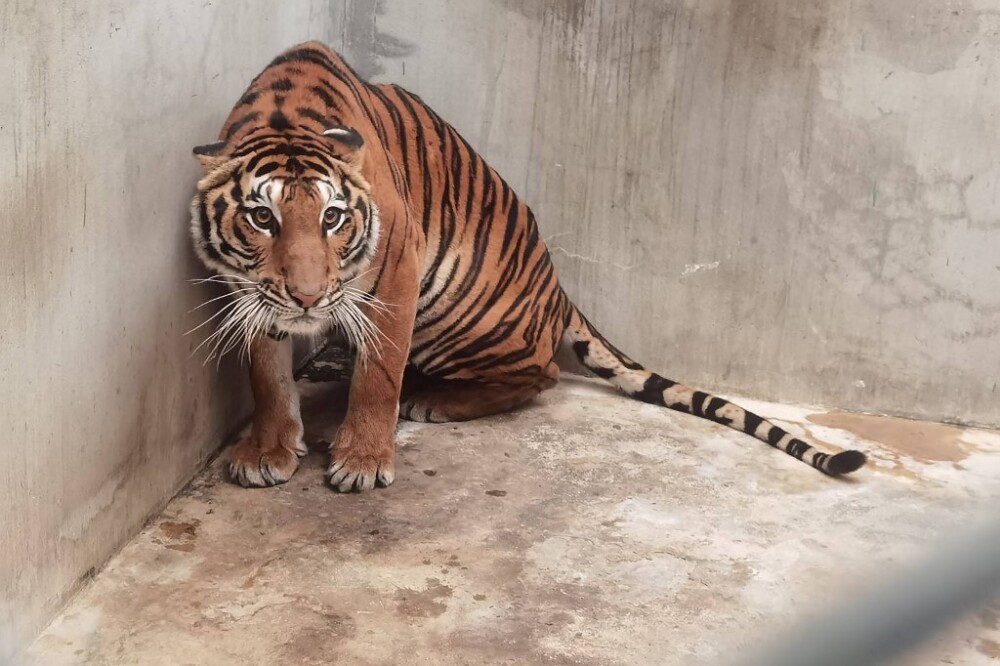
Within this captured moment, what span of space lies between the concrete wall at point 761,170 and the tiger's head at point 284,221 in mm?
1218

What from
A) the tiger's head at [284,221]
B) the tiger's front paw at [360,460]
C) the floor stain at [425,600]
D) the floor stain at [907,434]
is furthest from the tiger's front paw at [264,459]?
the floor stain at [907,434]

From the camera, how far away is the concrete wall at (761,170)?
3.92m

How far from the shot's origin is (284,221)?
3.05 m

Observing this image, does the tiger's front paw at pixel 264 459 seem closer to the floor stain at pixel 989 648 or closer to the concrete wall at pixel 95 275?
the concrete wall at pixel 95 275

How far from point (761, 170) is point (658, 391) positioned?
92 centimetres

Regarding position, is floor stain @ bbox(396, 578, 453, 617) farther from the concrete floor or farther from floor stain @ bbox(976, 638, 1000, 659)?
floor stain @ bbox(976, 638, 1000, 659)

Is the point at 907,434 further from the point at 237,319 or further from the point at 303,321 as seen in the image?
the point at 237,319

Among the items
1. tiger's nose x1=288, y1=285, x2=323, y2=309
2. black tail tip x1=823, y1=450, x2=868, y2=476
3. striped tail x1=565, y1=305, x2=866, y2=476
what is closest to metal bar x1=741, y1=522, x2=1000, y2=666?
tiger's nose x1=288, y1=285, x2=323, y2=309

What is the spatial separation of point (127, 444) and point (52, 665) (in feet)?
2.26

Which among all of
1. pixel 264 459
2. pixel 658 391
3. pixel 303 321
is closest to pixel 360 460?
pixel 264 459

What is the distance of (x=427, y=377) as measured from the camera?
13.8 ft

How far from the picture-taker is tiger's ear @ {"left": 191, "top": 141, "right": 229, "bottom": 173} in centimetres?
307

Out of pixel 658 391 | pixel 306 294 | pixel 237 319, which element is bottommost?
pixel 658 391

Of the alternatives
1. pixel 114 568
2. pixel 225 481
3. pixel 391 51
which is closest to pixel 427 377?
pixel 225 481
